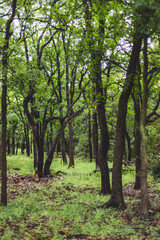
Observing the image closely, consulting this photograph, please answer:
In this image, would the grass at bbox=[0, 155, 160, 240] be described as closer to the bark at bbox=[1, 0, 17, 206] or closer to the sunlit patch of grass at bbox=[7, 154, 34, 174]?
the bark at bbox=[1, 0, 17, 206]

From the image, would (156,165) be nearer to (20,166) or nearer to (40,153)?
(40,153)

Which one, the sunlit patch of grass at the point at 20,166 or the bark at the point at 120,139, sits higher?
the bark at the point at 120,139

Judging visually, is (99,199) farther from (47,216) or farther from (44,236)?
(44,236)

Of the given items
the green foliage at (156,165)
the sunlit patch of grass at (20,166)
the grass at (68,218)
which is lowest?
the grass at (68,218)

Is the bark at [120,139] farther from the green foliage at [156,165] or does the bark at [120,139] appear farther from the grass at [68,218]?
the green foliage at [156,165]

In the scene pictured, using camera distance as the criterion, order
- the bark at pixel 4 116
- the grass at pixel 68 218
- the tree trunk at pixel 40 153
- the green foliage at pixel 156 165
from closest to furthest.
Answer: the grass at pixel 68 218 → the bark at pixel 4 116 → the green foliage at pixel 156 165 → the tree trunk at pixel 40 153

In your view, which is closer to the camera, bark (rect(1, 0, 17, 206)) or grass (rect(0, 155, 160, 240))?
grass (rect(0, 155, 160, 240))

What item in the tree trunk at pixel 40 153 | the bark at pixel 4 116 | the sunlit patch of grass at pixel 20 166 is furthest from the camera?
the sunlit patch of grass at pixel 20 166

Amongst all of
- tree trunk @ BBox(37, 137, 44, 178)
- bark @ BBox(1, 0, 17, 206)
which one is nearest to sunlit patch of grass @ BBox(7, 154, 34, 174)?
tree trunk @ BBox(37, 137, 44, 178)

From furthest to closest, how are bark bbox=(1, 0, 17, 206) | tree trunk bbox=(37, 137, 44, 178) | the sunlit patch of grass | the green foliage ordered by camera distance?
the sunlit patch of grass → tree trunk bbox=(37, 137, 44, 178) → the green foliage → bark bbox=(1, 0, 17, 206)

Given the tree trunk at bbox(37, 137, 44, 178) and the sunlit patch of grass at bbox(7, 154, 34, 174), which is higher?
the tree trunk at bbox(37, 137, 44, 178)

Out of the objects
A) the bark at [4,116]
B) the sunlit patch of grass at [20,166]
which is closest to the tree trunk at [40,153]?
the sunlit patch of grass at [20,166]

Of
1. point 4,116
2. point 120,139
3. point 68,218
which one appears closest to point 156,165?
point 120,139

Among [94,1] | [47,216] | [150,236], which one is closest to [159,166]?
[150,236]
